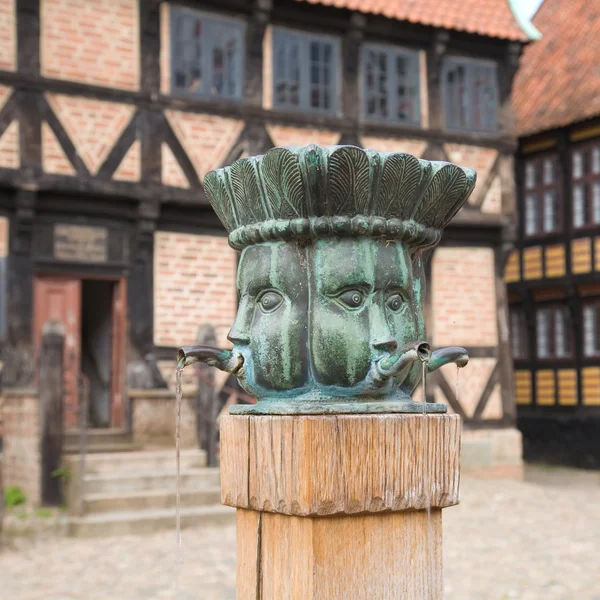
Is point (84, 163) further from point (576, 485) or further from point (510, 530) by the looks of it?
point (576, 485)

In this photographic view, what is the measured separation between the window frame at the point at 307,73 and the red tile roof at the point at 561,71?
4768 mm

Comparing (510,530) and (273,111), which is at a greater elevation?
(273,111)

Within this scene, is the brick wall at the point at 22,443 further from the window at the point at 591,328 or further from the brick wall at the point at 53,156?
the window at the point at 591,328

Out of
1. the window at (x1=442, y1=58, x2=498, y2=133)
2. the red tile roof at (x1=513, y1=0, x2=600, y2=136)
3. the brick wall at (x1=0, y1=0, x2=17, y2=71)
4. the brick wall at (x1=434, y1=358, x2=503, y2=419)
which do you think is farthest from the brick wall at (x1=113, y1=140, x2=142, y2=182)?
the red tile roof at (x1=513, y1=0, x2=600, y2=136)

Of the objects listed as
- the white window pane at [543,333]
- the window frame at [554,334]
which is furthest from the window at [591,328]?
the white window pane at [543,333]

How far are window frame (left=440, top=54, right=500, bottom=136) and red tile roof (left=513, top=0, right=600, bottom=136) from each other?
2.20m

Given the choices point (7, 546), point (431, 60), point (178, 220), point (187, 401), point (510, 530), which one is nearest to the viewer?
point (7, 546)

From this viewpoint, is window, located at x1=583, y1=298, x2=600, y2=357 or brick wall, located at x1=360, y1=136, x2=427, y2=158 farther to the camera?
window, located at x1=583, y1=298, x2=600, y2=357

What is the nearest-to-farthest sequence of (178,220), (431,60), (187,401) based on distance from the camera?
1. (187,401)
2. (178,220)
3. (431,60)

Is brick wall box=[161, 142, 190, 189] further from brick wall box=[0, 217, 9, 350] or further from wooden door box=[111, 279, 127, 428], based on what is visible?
brick wall box=[0, 217, 9, 350]

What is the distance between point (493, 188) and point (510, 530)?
18.6ft

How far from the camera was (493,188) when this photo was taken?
13328 millimetres

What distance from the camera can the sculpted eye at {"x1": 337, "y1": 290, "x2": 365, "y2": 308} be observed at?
2.42 meters

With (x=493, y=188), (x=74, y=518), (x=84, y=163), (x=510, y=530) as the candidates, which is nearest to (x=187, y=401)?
(x=74, y=518)
